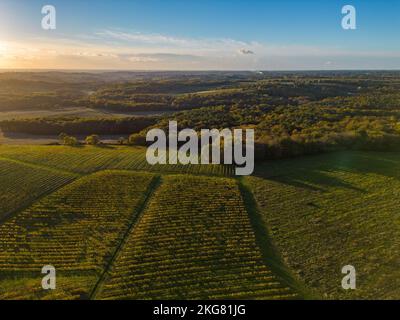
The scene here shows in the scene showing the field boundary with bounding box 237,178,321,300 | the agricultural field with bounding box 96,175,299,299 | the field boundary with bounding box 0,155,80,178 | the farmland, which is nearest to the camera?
the agricultural field with bounding box 96,175,299,299

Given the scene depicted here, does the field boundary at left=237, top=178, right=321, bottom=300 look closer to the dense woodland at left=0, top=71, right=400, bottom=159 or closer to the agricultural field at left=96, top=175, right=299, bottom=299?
the agricultural field at left=96, top=175, right=299, bottom=299

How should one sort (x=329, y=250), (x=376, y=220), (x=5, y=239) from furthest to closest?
(x=376, y=220) → (x=5, y=239) → (x=329, y=250)

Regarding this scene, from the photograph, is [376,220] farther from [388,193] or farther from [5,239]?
[5,239]

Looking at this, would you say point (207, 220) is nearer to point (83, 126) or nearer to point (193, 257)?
point (193, 257)

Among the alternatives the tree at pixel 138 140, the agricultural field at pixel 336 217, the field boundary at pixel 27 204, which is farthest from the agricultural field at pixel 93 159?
the agricultural field at pixel 336 217

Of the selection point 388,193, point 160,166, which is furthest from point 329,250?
point 160,166

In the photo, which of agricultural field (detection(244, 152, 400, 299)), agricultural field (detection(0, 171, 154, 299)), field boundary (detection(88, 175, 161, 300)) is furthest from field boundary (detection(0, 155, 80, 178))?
agricultural field (detection(244, 152, 400, 299))
